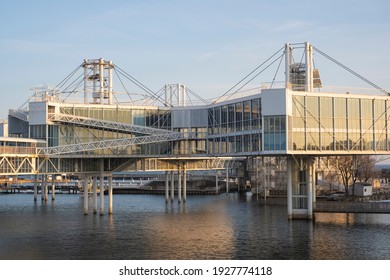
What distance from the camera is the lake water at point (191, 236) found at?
69688 mm

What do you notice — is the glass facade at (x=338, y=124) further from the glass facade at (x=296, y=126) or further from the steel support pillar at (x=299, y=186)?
the steel support pillar at (x=299, y=186)

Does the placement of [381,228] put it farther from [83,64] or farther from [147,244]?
[83,64]

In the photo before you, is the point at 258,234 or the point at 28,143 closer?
the point at 258,234

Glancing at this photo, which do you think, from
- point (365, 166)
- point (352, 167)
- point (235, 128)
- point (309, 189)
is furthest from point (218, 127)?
point (365, 166)

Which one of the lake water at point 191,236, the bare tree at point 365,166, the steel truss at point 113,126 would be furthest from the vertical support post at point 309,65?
the bare tree at point 365,166

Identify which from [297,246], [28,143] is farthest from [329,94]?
[28,143]

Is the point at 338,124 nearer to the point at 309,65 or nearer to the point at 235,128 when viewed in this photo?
the point at 309,65

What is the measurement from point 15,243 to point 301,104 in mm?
49812

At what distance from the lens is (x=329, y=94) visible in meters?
99.7

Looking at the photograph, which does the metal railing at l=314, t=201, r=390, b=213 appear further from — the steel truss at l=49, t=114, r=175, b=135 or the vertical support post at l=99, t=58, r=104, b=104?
the vertical support post at l=99, t=58, r=104, b=104

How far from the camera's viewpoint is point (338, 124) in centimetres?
10012

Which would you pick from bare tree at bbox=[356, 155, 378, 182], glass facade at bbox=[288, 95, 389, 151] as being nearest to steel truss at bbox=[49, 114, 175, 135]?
glass facade at bbox=[288, 95, 389, 151]

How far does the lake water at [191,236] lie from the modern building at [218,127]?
→ 10.2m

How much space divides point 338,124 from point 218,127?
23.2 m
